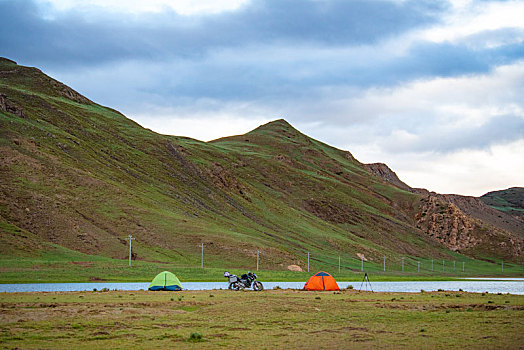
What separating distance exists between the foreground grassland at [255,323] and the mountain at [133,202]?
58885 mm

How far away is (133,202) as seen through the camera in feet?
394

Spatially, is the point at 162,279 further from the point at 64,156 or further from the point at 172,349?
the point at 64,156

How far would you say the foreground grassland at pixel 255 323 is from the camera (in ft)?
69.7

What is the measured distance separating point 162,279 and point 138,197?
257ft

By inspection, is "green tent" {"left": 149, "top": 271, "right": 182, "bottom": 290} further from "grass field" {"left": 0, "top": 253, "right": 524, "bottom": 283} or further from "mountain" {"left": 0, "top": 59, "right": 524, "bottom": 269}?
"mountain" {"left": 0, "top": 59, "right": 524, "bottom": 269}

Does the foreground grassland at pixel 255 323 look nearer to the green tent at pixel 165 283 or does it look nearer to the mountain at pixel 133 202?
the green tent at pixel 165 283

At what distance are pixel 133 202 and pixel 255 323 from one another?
318ft

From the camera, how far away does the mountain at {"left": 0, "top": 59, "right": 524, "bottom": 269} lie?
3981 inches

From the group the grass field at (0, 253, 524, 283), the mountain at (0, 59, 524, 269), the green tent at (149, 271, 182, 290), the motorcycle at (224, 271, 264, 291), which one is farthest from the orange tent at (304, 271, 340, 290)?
the mountain at (0, 59, 524, 269)

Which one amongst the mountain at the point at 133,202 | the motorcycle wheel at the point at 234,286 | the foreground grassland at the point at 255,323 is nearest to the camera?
the foreground grassland at the point at 255,323

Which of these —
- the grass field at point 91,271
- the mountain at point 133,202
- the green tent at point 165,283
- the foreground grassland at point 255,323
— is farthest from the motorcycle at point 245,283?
the mountain at point 133,202

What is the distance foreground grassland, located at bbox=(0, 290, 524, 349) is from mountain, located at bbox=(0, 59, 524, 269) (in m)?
58.9

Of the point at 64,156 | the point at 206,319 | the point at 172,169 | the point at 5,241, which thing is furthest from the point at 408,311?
the point at 172,169

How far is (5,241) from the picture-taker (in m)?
86.6
